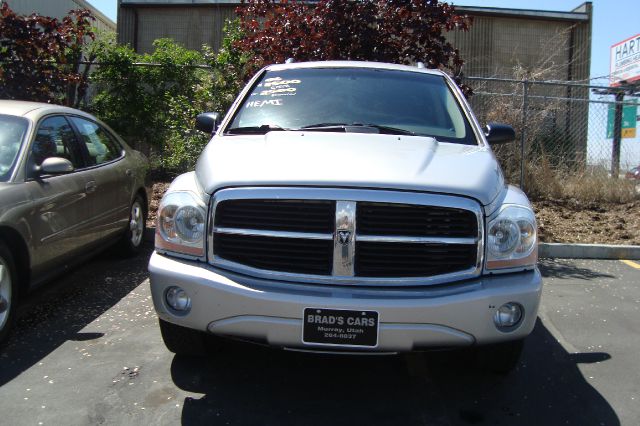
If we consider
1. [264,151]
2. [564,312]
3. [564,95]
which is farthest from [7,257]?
[564,95]

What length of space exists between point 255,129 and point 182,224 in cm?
109

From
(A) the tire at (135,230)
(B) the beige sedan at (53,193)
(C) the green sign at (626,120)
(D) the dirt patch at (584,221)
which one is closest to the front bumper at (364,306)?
(B) the beige sedan at (53,193)

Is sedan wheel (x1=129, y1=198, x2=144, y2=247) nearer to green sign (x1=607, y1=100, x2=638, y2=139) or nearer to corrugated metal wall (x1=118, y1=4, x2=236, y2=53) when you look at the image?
green sign (x1=607, y1=100, x2=638, y2=139)

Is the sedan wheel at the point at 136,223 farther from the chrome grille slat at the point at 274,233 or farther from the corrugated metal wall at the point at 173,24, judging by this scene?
the corrugated metal wall at the point at 173,24

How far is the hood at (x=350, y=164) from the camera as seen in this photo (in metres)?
2.95

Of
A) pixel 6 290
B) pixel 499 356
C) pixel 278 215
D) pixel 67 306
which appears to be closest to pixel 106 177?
pixel 67 306

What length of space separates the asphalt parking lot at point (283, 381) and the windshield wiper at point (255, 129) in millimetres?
1399

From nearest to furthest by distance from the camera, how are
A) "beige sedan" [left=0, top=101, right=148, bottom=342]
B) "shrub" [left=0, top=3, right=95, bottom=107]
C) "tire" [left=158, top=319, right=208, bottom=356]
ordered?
"tire" [left=158, top=319, right=208, bottom=356]
"beige sedan" [left=0, top=101, right=148, bottom=342]
"shrub" [left=0, top=3, right=95, bottom=107]

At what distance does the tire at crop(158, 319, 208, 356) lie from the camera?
10.9 feet

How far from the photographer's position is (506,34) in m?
17.0

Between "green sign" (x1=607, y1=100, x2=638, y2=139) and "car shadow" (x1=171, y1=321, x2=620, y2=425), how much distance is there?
788cm

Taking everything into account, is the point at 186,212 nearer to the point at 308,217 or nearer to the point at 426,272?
the point at 308,217

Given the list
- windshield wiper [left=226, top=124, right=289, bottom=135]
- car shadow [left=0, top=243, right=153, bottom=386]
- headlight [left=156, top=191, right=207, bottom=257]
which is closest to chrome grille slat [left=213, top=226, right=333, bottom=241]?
headlight [left=156, top=191, right=207, bottom=257]

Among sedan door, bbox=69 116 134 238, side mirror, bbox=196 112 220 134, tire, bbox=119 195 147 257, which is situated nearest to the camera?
side mirror, bbox=196 112 220 134
